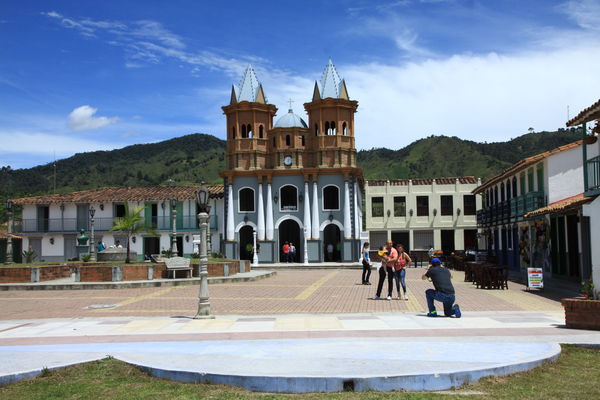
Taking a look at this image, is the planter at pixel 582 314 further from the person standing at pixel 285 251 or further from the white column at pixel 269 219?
the white column at pixel 269 219

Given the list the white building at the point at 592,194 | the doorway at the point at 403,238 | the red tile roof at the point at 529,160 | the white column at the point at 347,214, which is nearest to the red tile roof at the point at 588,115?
the white building at the point at 592,194

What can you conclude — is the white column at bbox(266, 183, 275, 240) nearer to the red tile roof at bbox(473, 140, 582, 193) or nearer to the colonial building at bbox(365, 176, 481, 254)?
the colonial building at bbox(365, 176, 481, 254)

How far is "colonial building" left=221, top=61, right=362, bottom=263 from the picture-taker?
42906 millimetres

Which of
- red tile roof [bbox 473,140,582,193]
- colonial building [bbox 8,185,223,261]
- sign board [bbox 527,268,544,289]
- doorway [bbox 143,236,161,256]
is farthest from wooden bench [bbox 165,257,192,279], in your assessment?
doorway [bbox 143,236,161,256]

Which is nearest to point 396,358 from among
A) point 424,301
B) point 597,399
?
point 597,399

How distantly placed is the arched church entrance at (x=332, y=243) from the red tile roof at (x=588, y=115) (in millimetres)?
28699

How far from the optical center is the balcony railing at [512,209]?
27.5 meters

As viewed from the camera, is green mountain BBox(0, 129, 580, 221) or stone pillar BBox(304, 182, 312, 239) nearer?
stone pillar BBox(304, 182, 312, 239)

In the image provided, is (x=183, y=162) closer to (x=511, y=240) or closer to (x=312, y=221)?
(x=312, y=221)

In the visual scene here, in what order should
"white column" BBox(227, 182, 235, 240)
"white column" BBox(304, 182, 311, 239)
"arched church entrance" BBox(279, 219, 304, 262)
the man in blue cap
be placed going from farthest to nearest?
"arched church entrance" BBox(279, 219, 304, 262)
"white column" BBox(227, 182, 235, 240)
"white column" BBox(304, 182, 311, 239)
the man in blue cap

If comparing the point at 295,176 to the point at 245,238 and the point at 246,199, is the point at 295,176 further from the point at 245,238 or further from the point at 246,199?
the point at 245,238

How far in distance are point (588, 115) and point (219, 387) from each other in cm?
1134

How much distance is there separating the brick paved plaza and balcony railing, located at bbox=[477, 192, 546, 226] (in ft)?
21.7

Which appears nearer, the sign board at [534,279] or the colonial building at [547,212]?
the sign board at [534,279]
